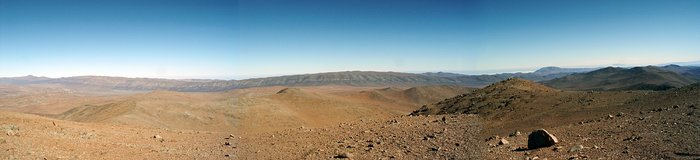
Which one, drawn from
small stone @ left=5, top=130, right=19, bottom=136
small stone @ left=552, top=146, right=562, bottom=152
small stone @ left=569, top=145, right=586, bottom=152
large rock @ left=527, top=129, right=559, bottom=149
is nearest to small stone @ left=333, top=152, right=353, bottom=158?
large rock @ left=527, top=129, right=559, bottom=149

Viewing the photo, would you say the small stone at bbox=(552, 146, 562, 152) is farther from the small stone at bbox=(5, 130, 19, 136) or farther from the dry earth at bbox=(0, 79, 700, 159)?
the small stone at bbox=(5, 130, 19, 136)

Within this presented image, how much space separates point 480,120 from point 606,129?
20.0ft

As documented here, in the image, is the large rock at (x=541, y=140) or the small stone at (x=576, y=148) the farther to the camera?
the large rock at (x=541, y=140)

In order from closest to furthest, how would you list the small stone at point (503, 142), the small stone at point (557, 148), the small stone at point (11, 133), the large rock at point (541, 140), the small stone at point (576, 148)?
the small stone at point (576, 148) → the small stone at point (557, 148) → the large rock at point (541, 140) → the small stone at point (503, 142) → the small stone at point (11, 133)

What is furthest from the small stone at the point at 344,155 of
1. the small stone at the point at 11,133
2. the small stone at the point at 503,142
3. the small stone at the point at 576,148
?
the small stone at the point at 11,133

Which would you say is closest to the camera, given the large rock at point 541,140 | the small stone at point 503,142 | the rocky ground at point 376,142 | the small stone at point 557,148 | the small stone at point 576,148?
the small stone at point 576,148

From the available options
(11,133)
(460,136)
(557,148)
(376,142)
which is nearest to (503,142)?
(460,136)

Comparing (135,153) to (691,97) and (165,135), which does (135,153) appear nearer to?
(165,135)

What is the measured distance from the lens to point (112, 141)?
46.1 ft

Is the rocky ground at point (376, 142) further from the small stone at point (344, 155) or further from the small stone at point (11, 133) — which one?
the small stone at point (11, 133)

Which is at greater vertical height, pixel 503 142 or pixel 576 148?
pixel 576 148

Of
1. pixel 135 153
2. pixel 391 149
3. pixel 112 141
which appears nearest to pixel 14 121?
pixel 112 141

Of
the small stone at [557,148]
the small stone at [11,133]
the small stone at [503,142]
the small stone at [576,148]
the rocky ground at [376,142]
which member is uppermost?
the small stone at [11,133]

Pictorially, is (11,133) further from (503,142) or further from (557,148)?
(557,148)
